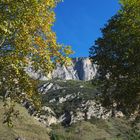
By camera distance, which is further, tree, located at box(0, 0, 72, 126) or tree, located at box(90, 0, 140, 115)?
tree, located at box(90, 0, 140, 115)

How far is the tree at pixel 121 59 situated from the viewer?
35781 millimetres

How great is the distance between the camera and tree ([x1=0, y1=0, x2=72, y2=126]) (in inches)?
1049

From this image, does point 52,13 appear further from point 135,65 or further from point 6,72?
point 135,65

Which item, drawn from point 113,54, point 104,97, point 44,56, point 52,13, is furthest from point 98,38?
point 44,56

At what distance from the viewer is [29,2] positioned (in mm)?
26766

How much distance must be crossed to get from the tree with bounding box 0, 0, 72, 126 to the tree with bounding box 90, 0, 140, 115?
26.3ft

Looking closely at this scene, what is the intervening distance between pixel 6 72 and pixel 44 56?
2.54 m

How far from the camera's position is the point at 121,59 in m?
37.7

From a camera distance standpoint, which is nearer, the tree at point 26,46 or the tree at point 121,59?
the tree at point 26,46

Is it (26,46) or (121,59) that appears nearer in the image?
(26,46)

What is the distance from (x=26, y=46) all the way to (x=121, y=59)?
39.5 feet

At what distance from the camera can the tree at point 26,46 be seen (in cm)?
2664

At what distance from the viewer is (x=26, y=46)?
27906 mm

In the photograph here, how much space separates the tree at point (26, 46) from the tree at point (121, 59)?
315 inches
